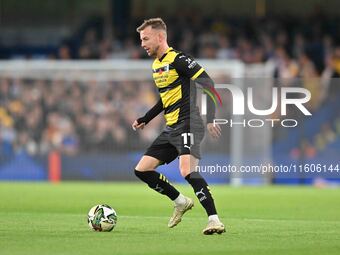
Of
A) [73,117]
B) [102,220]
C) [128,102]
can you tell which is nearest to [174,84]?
[102,220]

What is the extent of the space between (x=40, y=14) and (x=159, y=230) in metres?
21.2

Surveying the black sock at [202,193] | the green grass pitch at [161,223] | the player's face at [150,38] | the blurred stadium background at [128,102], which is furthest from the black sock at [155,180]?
the blurred stadium background at [128,102]

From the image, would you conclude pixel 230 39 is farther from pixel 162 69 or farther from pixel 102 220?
pixel 102 220

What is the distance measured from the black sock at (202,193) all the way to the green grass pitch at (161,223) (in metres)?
0.31

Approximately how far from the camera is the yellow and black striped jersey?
442 inches

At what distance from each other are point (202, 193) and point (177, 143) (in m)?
0.72

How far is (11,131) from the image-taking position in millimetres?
24031

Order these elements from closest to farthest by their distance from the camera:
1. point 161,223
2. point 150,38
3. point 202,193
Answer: point 202,193
point 150,38
point 161,223

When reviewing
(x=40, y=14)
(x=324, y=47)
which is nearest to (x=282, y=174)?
(x=324, y=47)

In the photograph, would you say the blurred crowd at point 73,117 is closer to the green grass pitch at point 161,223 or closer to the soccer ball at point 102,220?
the green grass pitch at point 161,223

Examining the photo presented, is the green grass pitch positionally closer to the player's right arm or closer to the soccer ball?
the soccer ball

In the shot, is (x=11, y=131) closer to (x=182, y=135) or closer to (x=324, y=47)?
(x=324, y=47)

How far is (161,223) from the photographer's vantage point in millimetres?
12648

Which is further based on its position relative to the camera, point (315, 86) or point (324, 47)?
point (324, 47)
